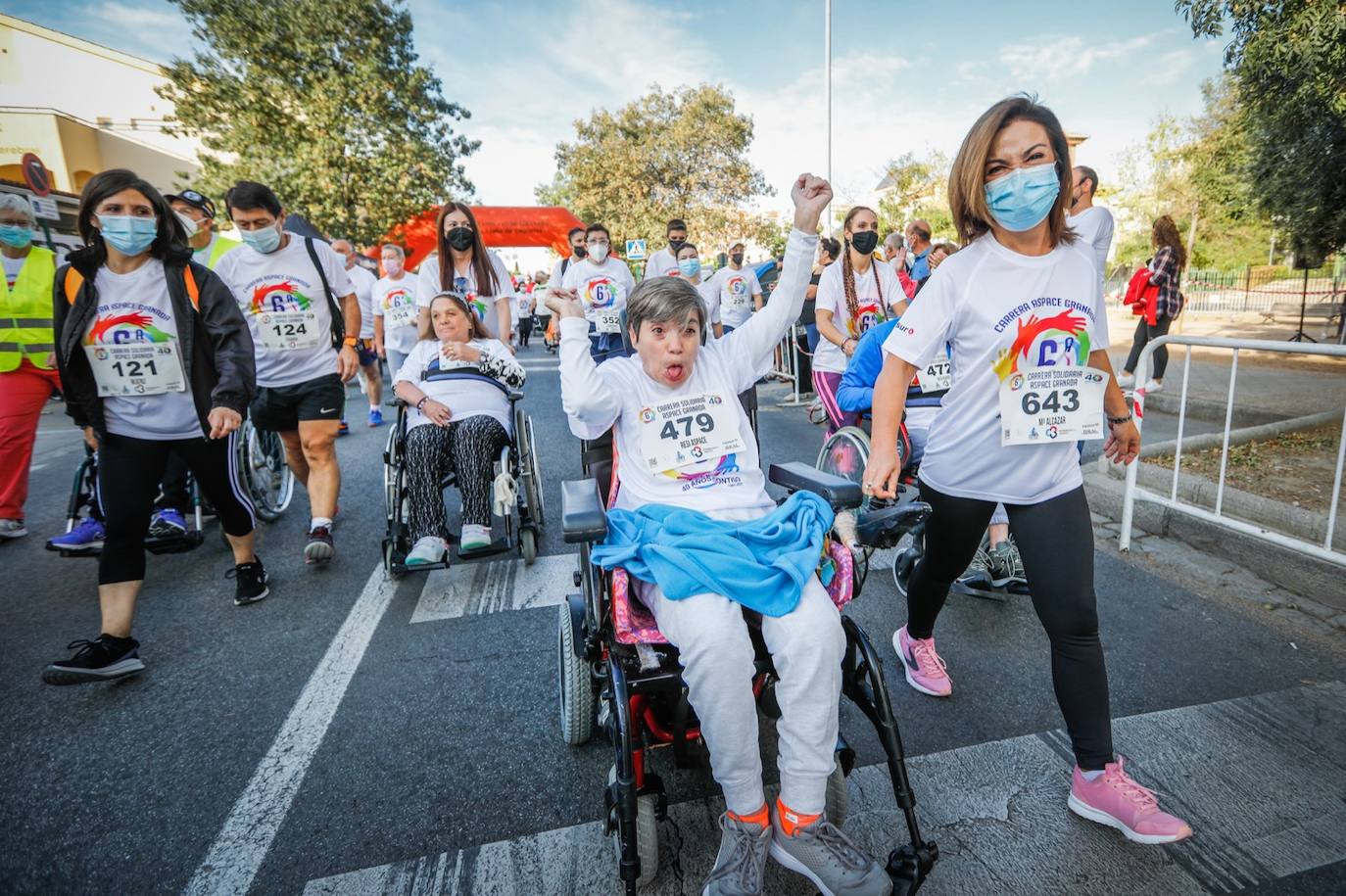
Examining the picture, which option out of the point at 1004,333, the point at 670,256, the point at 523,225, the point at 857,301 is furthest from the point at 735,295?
the point at 523,225

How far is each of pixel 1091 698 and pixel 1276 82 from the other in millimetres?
8070

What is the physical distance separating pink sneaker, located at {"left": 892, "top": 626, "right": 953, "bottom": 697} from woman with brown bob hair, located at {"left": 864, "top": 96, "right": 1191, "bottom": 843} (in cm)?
58

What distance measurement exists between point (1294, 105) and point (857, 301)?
569 centimetres

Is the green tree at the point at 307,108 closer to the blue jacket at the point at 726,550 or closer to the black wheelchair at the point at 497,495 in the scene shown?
the black wheelchair at the point at 497,495

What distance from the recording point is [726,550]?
1.82 metres

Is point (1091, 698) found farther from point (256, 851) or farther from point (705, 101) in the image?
point (705, 101)

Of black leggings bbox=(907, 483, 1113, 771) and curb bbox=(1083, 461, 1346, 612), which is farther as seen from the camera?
curb bbox=(1083, 461, 1346, 612)

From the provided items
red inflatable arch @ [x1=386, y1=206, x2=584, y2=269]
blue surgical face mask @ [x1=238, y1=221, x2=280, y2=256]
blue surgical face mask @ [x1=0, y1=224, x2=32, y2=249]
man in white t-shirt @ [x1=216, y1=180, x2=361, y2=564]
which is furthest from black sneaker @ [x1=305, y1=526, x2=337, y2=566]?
red inflatable arch @ [x1=386, y1=206, x2=584, y2=269]

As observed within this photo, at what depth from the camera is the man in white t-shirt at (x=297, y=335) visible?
3900mm

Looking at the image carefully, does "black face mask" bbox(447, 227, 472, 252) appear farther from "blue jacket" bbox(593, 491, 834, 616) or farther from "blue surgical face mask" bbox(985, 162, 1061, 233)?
"blue surgical face mask" bbox(985, 162, 1061, 233)

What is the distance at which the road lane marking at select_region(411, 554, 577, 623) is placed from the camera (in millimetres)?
3422

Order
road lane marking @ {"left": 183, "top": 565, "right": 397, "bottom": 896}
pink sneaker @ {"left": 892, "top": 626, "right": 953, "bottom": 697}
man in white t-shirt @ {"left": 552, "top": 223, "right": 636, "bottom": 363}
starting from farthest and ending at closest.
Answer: man in white t-shirt @ {"left": 552, "top": 223, "right": 636, "bottom": 363} → pink sneaker @ {"left": 892, "top": 626, "right": 953, "bottom": 697} → road lane marking @ {"left": 183, "top": 565, "right": 397, "bottom": 896}

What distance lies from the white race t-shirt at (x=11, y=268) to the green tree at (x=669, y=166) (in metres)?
25.4

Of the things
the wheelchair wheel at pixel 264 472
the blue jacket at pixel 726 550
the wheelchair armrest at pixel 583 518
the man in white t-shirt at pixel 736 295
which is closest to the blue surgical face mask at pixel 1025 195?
the blue jacket at pixel 726 550
